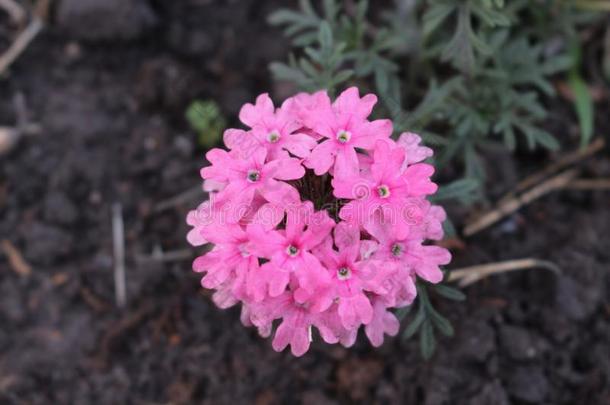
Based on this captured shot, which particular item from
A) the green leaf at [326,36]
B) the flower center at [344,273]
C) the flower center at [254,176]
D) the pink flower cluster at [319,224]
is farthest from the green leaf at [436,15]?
the flower center at [344,273]

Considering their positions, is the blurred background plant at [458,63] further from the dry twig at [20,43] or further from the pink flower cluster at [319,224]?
the dry twig at [20,43]

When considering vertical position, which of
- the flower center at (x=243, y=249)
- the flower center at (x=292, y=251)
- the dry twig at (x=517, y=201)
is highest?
the flower center at (x=292, y=251)

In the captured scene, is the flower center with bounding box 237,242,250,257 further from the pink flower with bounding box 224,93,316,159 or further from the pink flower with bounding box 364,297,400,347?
the pink flower with bounding box 364,297,400,347

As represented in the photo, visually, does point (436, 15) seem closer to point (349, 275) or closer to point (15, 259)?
point (349, 275)

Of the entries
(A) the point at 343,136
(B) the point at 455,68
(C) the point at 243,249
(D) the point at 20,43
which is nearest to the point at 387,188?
(A) the point at 343,136

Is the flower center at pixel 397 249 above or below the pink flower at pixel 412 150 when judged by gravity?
below

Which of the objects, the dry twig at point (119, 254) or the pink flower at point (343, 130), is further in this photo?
the dry twig at point (119, 254)
